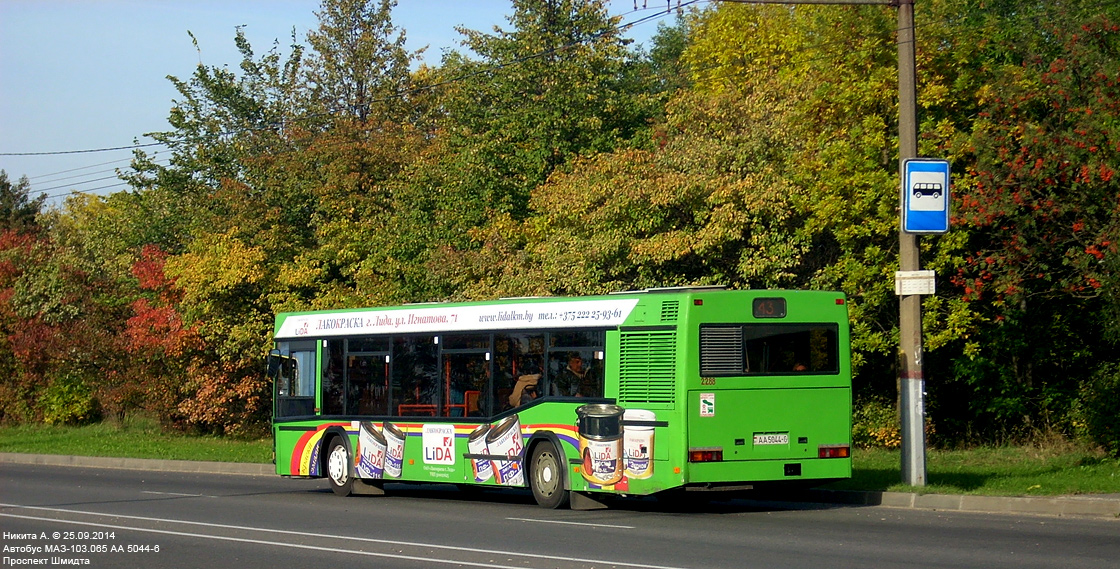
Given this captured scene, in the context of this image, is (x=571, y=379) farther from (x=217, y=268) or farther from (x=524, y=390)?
(x=217, y=268)

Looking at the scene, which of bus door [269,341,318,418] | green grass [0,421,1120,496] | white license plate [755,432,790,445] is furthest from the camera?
bus door [269,341,318,418]

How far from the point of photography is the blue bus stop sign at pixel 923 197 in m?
17.6

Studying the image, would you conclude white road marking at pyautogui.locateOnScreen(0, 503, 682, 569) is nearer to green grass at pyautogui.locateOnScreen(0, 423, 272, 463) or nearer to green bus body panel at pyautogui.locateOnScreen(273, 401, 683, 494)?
green bus body panel at pyautogui.locateOnScreen(273, 401, 683, 494)

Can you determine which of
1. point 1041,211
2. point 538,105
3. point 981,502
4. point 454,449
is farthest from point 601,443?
point 538,105

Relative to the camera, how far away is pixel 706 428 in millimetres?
15367

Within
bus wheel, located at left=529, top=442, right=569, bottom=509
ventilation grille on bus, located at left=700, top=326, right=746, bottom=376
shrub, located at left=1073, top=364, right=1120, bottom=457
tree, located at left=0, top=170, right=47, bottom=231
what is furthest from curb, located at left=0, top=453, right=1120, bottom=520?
tree, located at left=0, top=170, right=47, bottom=231

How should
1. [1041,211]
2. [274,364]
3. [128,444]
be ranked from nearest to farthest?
[1041,211]
[274,364]
[128,444]

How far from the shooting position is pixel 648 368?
15.9 m

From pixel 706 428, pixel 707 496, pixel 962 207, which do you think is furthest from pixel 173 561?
pixel 962 207

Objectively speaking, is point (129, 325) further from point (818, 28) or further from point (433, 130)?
point (818, 28)

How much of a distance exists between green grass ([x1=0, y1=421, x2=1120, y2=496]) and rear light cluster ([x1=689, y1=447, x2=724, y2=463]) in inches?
128

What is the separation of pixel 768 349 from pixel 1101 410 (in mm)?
10846

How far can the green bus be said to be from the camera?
15562 mm

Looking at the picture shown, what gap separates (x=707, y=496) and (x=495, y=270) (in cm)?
1190
